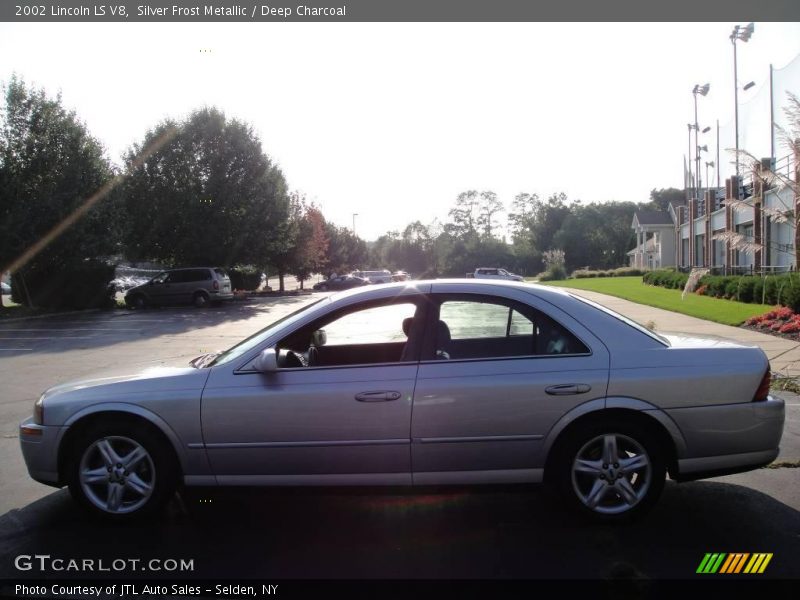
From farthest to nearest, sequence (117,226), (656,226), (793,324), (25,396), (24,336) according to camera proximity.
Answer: (656,226), (117,226), (24,336), (793,324), (25,396)

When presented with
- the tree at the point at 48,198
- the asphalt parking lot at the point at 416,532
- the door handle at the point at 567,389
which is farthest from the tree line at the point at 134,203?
the door handle at the point at 567,389

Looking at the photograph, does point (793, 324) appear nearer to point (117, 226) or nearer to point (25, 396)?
point (25, 396)

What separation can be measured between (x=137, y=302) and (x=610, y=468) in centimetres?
2844

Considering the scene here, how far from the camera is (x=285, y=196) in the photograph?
38.9m

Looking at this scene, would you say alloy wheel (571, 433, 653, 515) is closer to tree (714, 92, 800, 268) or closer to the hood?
the hood

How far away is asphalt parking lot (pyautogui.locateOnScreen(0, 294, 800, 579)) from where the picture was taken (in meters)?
3.74

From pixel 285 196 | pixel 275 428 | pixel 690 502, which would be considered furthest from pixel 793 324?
pixel 285 196

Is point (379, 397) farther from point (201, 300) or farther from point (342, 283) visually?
point (342, 283)

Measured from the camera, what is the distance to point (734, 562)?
12.3 ft

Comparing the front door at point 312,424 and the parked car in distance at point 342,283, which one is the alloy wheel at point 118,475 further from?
the parked car in distance at point 342,283

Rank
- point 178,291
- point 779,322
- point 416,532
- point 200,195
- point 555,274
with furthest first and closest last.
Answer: point 555,274, point 200,195, point 178,291, point 779,322, point 416,532

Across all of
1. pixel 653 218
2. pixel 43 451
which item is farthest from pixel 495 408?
pixel 653 218

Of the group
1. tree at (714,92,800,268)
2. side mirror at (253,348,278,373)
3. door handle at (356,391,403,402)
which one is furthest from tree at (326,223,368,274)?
door handle at (356,391,403,402)

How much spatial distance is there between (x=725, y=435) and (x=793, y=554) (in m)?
0.75
